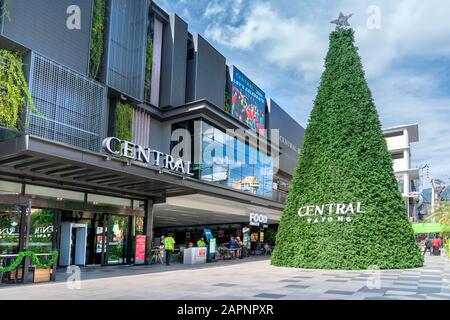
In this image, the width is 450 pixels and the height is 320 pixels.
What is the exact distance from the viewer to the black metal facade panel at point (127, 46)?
18922 mm

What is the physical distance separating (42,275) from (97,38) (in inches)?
416

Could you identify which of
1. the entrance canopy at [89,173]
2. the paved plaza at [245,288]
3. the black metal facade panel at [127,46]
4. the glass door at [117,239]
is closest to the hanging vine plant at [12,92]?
the entrance canopy at [89,173]

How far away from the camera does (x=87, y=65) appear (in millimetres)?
17344

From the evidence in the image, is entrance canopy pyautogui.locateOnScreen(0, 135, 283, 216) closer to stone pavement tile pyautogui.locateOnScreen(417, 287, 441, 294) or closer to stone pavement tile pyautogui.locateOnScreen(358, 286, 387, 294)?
stone pavement tile pyautogui.locateOnScreen(358, 286, 387, 294)

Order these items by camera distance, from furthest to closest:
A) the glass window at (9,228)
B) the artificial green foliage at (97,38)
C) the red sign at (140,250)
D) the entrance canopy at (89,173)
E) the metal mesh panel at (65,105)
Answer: the red sign at (140,250), the artificial green foliage at (97,38), the metal mesh panel at (65,105), the glass window at (9,228), the entrance canopy at (89,173)

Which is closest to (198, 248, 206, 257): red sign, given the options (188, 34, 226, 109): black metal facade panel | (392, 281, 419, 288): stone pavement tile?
(188, 34, 226, 109): black metal facade panel

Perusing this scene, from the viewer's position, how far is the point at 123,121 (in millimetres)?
19531

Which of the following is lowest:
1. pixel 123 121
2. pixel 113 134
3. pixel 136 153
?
pixel 136 153

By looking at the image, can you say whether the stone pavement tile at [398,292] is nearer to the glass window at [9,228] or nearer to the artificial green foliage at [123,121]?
the glass window at [9,228]

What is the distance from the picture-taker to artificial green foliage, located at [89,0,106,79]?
59.3 feet

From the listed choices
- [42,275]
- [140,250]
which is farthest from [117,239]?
[42,275]

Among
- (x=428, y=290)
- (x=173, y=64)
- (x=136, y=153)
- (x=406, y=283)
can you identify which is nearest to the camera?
(x=428, y=290)

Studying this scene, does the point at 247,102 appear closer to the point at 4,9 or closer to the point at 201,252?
the point at 201,252

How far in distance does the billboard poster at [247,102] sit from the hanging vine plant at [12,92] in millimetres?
16117
